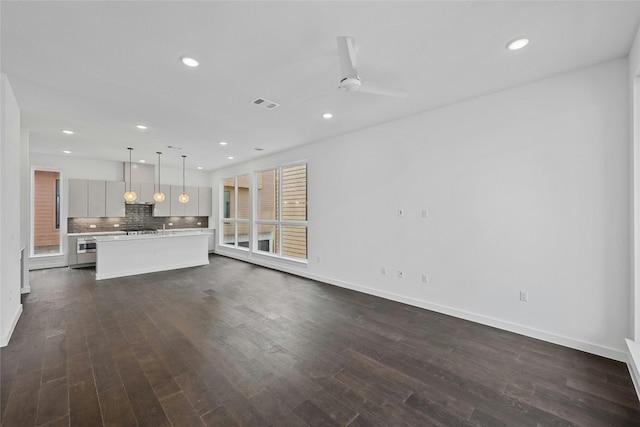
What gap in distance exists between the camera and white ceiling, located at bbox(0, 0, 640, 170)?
6.55ft

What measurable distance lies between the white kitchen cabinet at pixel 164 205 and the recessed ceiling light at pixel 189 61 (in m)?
6.64

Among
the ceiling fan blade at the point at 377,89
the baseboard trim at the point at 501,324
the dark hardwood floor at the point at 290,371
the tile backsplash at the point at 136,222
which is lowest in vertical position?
the dark hardwood floor at the point at 290,371

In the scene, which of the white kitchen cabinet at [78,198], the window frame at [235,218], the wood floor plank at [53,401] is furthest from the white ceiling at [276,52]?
the window frame at [235,218]

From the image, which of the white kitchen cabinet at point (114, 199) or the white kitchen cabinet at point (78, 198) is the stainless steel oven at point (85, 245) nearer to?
the white kitchen cabinet at point (78, 198)

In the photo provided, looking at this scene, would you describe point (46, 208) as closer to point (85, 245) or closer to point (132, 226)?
point (85, 245)

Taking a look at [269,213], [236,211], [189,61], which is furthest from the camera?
[236,211]

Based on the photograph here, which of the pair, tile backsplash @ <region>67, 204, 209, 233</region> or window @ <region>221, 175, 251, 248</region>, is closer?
tile backsplash @ <region>67, 204, 209, 233</region>

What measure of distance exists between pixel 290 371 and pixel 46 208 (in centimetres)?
859

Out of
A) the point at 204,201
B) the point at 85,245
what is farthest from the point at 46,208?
the point at 204,201

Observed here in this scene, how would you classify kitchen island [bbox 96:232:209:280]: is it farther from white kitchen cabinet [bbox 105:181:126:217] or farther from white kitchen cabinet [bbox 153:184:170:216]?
white kitchen cabinet [bbox 153:184:170:216]

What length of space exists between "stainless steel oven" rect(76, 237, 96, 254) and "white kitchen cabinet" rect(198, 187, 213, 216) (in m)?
2.97

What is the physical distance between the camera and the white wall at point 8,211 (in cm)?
283

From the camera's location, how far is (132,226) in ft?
26.8

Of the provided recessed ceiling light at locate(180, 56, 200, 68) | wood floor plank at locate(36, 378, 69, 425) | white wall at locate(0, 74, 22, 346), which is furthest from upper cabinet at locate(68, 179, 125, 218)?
recessed ceiling light at locate(180, 56, 200, 68)
